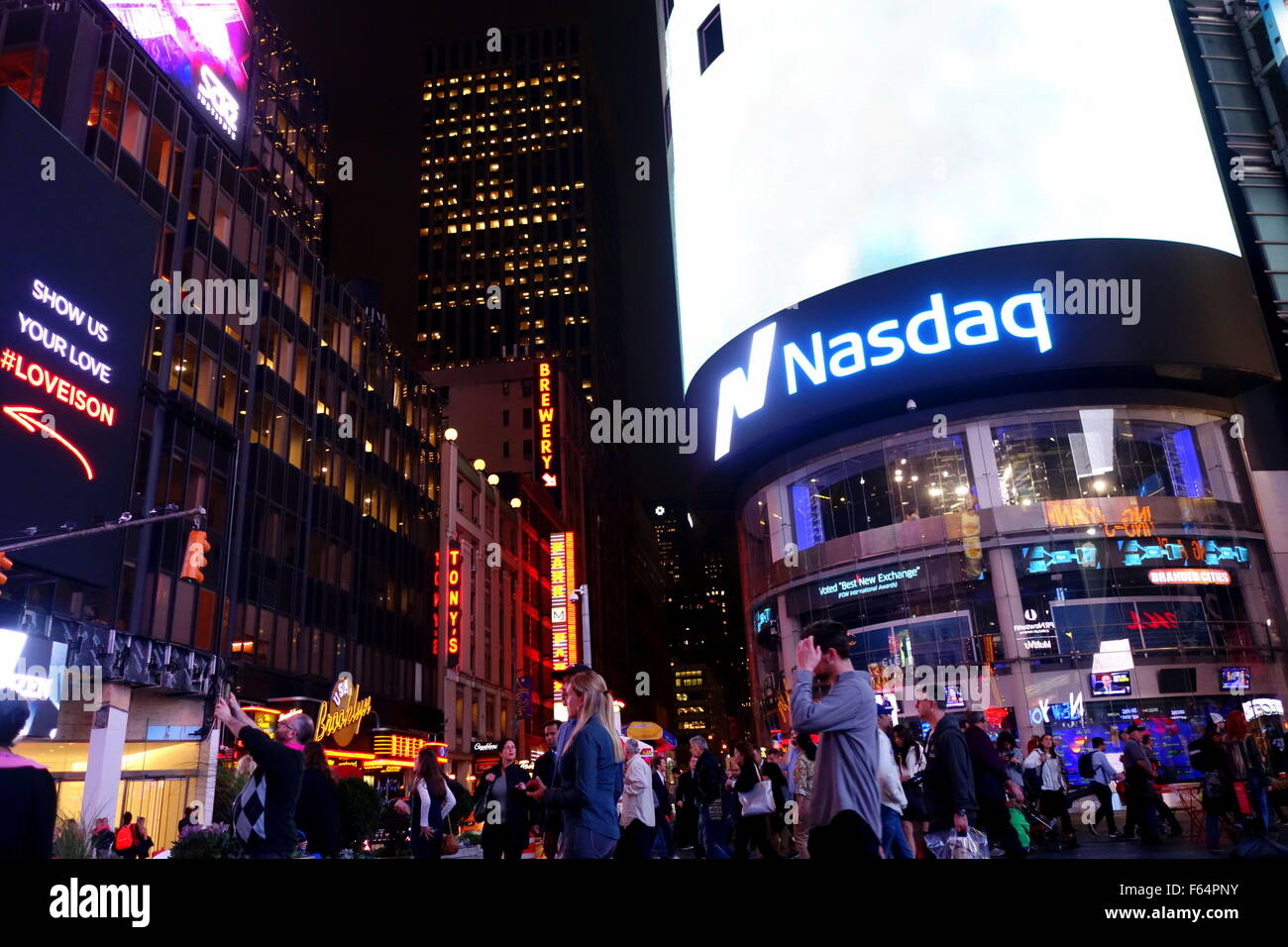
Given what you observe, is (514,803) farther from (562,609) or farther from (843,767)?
(562,609)

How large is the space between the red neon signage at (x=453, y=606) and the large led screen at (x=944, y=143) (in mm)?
24523

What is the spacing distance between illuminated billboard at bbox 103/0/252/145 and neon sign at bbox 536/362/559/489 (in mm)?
49928

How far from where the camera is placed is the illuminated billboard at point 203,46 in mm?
35812

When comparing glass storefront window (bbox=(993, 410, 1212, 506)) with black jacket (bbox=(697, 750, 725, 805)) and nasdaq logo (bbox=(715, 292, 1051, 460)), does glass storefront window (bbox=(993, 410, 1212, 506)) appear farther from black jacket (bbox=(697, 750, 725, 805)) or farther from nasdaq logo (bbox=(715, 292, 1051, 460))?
black jacket (bbox=(697, 750, 725, 805))

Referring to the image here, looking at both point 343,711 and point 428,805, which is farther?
point 343,711

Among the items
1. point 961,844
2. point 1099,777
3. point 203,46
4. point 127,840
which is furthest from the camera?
point 203,46

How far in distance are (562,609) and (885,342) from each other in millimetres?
40343

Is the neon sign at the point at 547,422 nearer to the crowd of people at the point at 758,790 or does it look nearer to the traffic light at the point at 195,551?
the crowd of people at the point at 758,790

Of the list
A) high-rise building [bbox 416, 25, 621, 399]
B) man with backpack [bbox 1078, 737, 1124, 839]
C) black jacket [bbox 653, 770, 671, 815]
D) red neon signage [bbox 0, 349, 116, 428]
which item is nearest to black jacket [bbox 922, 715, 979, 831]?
black jacket [bbox 653, 770, 671, 815]

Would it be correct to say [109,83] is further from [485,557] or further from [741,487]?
[485,557]

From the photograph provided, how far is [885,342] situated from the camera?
3838cm

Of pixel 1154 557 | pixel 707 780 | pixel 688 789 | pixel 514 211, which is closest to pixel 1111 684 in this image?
pixel 1154 557
